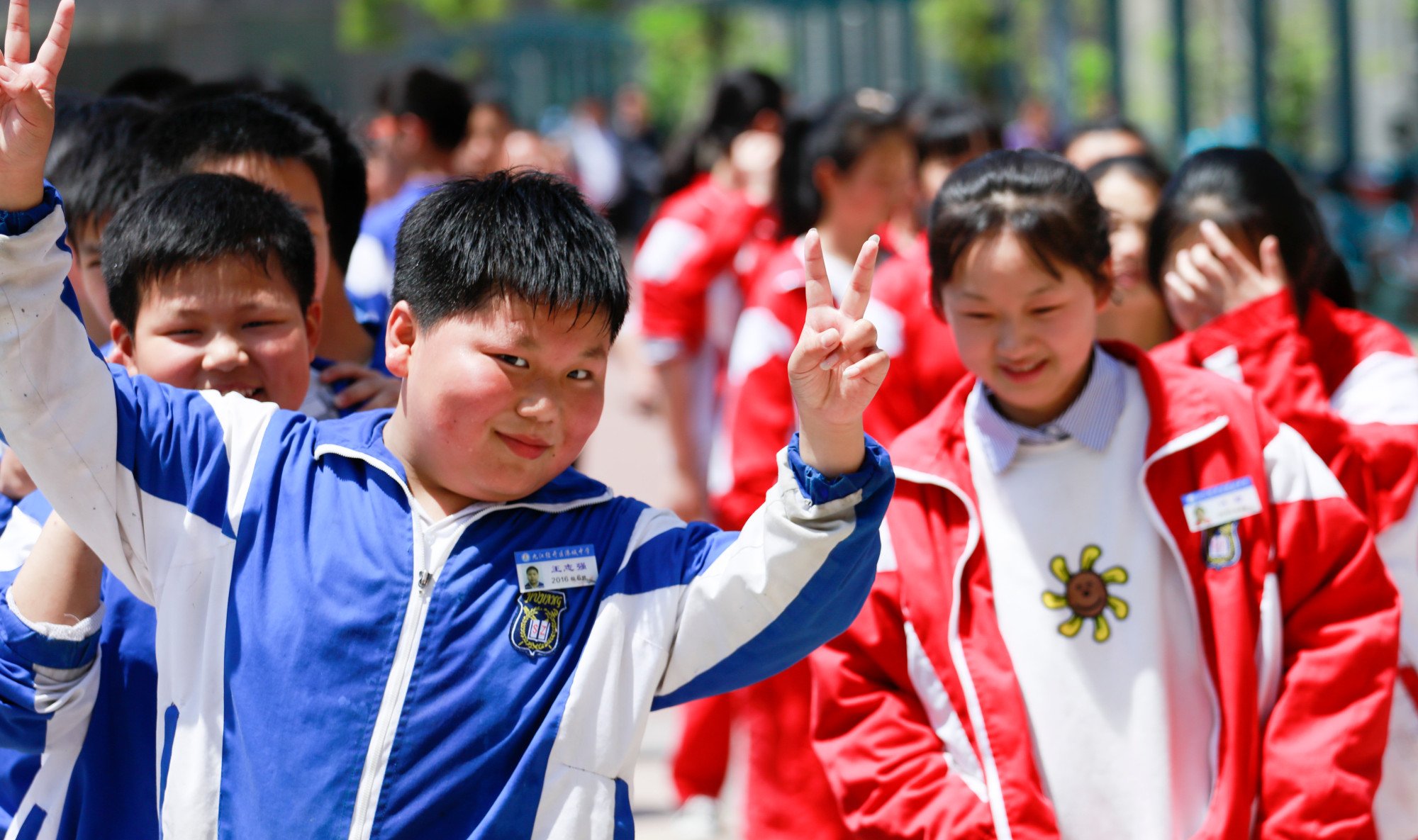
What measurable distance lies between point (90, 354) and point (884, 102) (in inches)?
119

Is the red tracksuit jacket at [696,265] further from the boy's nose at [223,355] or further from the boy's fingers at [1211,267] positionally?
the boy's nose at [223,355]

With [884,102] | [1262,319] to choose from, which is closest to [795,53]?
[884,102]

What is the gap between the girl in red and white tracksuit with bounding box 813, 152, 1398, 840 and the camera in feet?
6.75

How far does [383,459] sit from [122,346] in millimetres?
552

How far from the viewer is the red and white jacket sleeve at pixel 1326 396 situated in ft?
7.80

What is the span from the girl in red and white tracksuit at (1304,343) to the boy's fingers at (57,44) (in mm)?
1749

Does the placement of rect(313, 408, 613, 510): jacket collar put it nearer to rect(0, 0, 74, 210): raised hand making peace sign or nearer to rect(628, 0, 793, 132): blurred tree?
rect(0, 0, 74, 210): raised hand making peace sign

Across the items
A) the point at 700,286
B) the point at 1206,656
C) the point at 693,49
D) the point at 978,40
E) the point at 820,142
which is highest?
the point at 693,49

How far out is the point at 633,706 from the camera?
1.72 m

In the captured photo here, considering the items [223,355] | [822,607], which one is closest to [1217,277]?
[822,607]

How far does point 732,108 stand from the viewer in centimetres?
584

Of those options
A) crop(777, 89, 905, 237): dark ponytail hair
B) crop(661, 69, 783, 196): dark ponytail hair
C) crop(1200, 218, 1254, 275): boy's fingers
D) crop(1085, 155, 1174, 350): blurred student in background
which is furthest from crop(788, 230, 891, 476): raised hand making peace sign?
crop(661, 69, 783, 196): dark ponytail hair

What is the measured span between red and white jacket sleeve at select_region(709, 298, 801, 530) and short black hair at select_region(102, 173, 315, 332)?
1.69 metres

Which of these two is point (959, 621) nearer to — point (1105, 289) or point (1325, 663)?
point (1325, 663)
